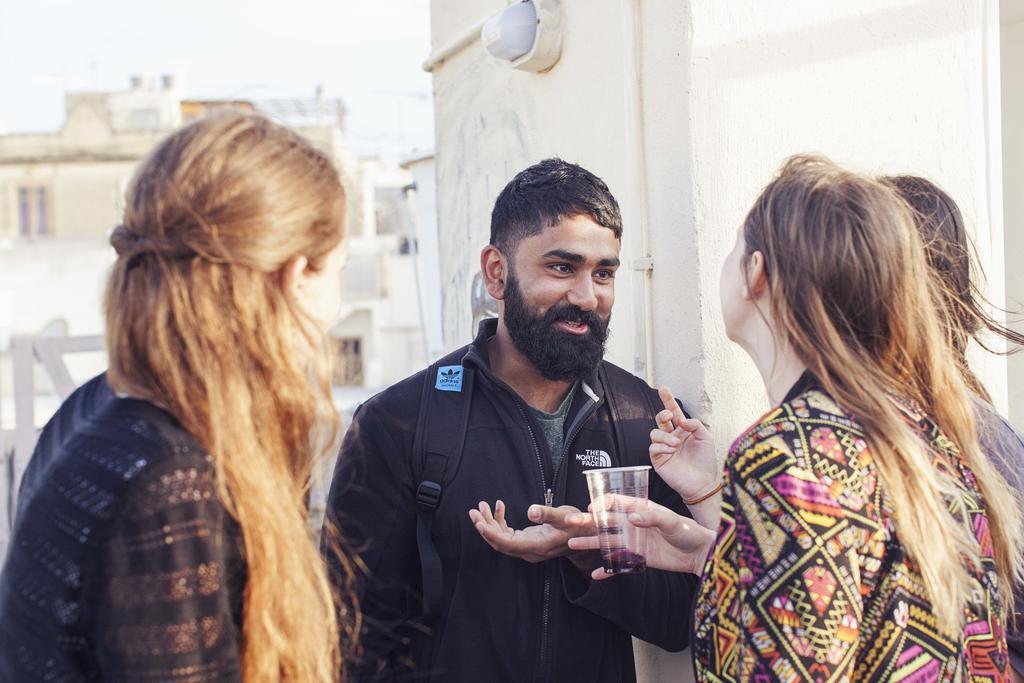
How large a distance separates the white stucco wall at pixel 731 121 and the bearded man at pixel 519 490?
203 millimetres

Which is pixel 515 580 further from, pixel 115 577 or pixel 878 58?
pixel 878 58

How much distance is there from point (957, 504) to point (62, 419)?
62.8 inches

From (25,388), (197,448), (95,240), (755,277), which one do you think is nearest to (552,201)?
(755,277)

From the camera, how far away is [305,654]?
5.32 feet

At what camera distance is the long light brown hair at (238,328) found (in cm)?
152

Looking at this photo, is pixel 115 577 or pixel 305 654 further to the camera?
pixel 305 654

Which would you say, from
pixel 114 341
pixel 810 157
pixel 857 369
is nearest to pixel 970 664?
pixel 857 369

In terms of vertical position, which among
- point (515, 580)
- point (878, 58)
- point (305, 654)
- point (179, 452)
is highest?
point (878, 58)

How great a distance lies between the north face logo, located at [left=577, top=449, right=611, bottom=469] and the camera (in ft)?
8.90

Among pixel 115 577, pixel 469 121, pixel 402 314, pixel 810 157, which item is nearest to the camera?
pixel 115 577

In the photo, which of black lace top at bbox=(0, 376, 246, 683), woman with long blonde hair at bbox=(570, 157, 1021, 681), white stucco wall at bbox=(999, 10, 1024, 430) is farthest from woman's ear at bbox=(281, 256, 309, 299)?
white stucco wall at bbox=(999, 10, 1024, 430)

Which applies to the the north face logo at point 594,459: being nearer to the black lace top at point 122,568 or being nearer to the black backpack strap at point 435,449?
the black backpack strap at point 435,449

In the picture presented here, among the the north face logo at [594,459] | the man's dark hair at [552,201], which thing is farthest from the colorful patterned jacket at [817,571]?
the man's dark hair at [552,201]

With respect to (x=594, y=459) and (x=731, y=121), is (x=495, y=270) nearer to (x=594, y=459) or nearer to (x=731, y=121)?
(x=594, y=459)
